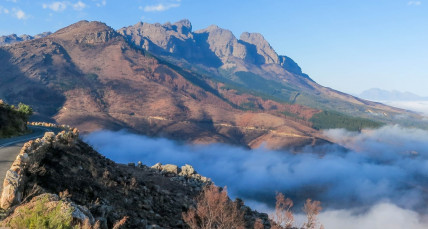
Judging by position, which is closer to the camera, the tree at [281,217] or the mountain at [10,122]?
the tree at [281,217]

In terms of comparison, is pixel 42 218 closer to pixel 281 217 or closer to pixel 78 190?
pixel 78 190

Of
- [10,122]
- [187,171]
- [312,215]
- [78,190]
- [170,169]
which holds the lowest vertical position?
[312,215]

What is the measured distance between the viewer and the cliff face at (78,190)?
11969 millimetres

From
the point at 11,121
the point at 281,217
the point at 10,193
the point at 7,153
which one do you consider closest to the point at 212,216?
the point at 281,217

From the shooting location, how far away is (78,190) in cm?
1650

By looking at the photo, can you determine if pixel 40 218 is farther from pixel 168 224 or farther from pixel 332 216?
pixel 332 216

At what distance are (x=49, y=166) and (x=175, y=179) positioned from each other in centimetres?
2381

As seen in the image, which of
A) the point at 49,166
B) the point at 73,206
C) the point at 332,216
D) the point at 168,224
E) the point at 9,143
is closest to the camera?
the point at 73,206

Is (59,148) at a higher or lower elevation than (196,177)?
higher

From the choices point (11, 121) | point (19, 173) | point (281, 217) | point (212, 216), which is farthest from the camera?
point (11, 121)

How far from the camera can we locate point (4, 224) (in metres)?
10.1

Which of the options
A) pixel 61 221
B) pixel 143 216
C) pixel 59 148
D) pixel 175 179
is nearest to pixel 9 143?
pixel 59 148

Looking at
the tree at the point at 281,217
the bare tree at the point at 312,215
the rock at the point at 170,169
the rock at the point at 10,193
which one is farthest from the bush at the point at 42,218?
the rock at the point at 170,169

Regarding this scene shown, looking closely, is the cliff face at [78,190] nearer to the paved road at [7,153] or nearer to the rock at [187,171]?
the paved road at [7,153]
